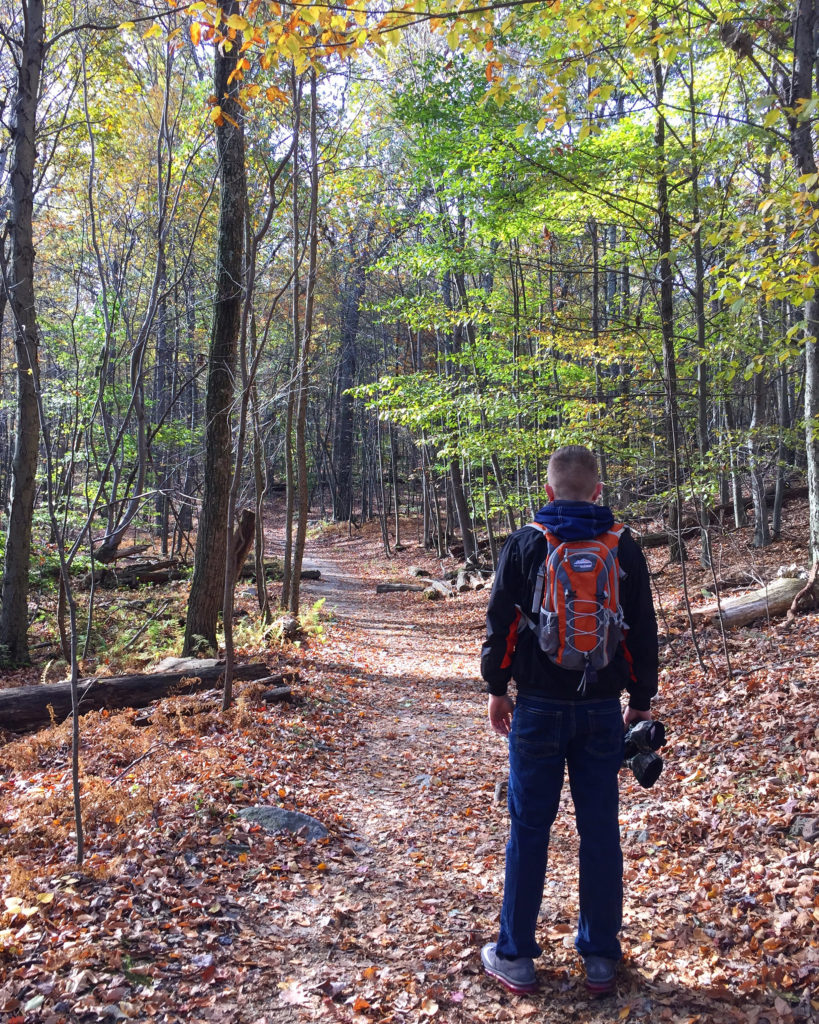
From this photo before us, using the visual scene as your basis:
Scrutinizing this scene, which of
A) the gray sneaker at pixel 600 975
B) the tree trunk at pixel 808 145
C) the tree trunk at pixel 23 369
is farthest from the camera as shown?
the tree trunk at pixel 23 369

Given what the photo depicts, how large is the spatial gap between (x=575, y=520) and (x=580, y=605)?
0.36m

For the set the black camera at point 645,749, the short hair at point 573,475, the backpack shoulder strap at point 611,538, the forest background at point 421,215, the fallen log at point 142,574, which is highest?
the forest background at point 421,215

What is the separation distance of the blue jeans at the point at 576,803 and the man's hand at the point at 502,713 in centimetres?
8

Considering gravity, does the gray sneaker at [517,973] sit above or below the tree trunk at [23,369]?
below

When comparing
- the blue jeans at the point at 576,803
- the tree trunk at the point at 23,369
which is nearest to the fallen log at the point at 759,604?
the blue jeans at the point at 576,803

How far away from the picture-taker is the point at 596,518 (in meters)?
2.79

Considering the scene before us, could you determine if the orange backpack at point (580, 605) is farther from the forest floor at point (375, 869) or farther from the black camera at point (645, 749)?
the forest floor at point (375, 869)

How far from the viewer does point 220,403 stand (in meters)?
8.02

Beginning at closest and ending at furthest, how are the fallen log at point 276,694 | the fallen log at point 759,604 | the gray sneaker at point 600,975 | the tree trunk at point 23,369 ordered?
the gray sneaker at point 600,975
the fallen log at point 276,694
the tree trunk at point 23,369
the fallen log at point 759,604

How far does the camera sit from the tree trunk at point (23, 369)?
7.72 m

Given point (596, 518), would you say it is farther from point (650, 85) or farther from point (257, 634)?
point (650, 85)

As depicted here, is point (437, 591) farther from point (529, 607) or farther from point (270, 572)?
point (529, 607)

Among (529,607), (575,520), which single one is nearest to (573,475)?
(575,520)

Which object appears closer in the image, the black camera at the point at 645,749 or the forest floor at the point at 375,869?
the forest floor at the point at 375,869
